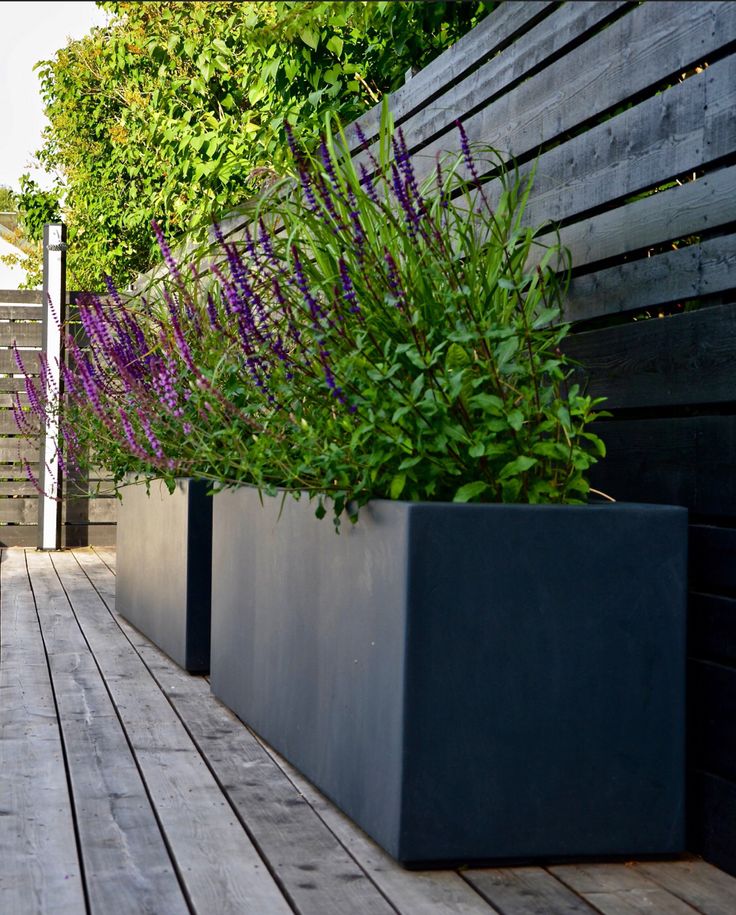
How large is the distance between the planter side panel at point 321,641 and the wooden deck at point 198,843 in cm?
7

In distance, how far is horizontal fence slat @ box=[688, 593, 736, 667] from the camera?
190 cm

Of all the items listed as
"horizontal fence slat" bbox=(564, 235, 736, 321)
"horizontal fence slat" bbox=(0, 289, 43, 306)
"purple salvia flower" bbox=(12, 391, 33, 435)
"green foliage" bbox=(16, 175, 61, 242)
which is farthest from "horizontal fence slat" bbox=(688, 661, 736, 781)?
"green foliage" bbox=(16, 175, 61, 242)

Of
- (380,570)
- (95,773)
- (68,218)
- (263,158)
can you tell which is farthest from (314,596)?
(68,218)

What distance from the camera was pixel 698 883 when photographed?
5.97 ft

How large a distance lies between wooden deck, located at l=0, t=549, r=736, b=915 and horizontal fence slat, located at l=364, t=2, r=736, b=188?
121 centimetres

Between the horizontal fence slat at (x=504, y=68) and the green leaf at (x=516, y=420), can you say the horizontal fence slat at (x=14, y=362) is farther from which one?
the green leaf at (x=516, y=420)

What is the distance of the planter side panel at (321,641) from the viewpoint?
190 cm

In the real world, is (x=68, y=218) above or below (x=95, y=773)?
above

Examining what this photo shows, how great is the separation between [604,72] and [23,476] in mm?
5838

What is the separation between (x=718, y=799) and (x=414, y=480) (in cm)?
69

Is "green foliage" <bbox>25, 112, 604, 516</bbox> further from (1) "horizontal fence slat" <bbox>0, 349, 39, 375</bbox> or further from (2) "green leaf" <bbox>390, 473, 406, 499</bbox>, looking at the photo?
(1) "horizontal fence slat" <bbox>0, 349, 39, 375</bbox>

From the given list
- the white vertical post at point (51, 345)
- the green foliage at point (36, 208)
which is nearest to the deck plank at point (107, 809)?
the white vertical post at point (51, 345)

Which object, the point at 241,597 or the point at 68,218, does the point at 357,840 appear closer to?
the point at 241,597

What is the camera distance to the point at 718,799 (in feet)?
6.25
